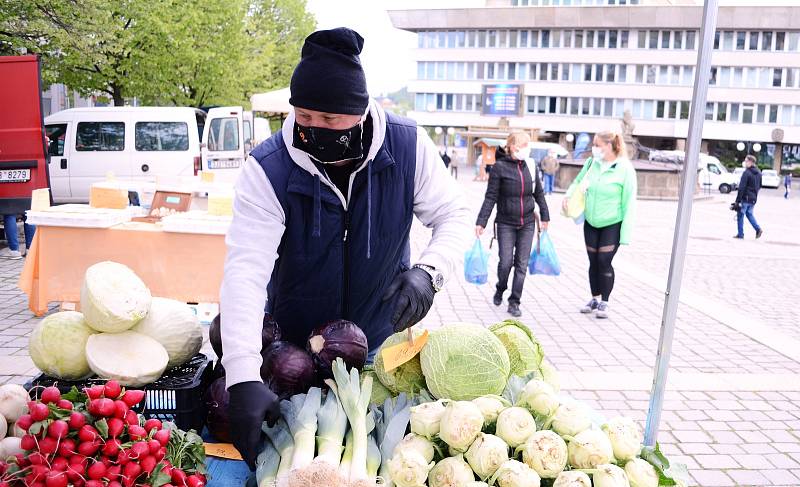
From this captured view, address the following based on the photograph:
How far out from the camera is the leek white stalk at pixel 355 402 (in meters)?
2.04

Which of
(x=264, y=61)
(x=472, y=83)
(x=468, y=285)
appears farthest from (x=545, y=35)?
(x=468, y=285)

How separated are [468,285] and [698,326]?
310 centimetres

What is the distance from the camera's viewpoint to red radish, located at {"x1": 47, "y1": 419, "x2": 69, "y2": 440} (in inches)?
68.6

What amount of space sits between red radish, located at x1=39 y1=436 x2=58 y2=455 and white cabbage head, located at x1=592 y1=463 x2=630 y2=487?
143 cm

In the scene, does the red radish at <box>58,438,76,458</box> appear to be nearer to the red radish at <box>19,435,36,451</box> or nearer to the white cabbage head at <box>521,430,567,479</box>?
the red radish at <box>19,435,36,451</box>

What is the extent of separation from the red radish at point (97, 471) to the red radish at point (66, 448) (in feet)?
0.22

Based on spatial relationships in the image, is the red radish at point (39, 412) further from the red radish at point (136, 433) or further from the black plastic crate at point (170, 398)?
the black plastic crate at point (170, 398)

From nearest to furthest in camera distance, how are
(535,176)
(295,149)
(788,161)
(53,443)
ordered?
(53,443)
(295,149)
(535,176)
(788,161)

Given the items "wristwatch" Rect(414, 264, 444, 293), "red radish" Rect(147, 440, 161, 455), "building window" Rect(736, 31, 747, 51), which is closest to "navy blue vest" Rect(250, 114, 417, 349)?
"wristwatch" Rect(414, 264, 444, 293)

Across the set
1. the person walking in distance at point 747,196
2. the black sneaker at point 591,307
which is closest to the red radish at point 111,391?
the black sneaker at point 591,307

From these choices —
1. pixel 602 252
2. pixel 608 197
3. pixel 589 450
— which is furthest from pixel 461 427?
pixel 602 252

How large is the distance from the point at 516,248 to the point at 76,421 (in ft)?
21.8

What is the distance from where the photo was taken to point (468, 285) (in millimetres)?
9773

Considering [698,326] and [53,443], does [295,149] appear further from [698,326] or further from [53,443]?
[698,326]
